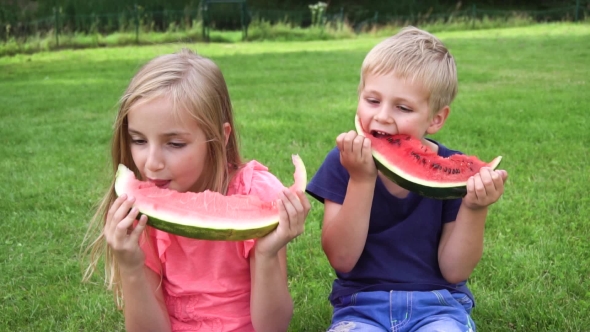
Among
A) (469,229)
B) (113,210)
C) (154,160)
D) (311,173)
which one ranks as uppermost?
(154,160)

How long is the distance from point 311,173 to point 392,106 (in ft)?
9.01

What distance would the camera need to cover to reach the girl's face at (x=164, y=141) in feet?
7.08

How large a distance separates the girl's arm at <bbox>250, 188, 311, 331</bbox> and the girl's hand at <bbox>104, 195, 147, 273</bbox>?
39 centimetres

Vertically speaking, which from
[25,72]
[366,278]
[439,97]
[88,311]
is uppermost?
[439,97]

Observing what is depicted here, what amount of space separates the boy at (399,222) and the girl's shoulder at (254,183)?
0.69ft

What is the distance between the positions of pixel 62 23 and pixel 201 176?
21.0 m

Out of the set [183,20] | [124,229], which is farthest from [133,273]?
[183,20]

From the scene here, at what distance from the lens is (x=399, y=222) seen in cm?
246

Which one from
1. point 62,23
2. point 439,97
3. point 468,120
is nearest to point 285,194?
point 439,97

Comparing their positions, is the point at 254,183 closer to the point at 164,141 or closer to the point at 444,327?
the point at 164,141

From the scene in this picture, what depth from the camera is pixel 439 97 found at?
7.91 ft

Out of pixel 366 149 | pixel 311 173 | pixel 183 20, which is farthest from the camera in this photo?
pixel 183 20

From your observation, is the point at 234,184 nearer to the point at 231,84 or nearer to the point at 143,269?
the point at 143,269

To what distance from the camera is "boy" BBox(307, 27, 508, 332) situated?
2.30 metres
